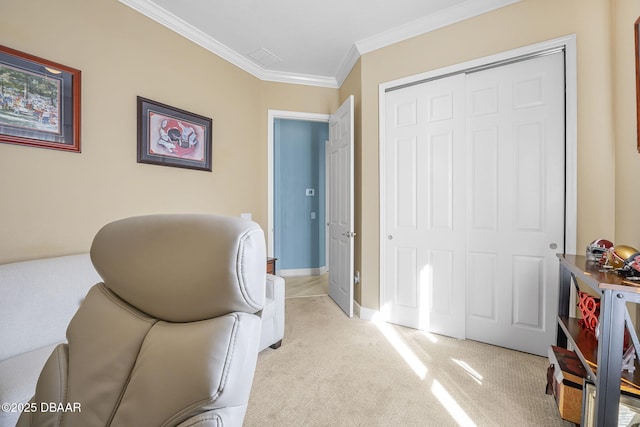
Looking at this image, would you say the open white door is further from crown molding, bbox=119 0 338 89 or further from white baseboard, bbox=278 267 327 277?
white baseboard, bbox=278 267 327 277

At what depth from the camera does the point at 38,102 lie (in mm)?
1674

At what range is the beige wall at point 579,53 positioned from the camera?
6.01 feet

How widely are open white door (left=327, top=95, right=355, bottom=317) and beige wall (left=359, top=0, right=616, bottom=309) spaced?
2.31 ft

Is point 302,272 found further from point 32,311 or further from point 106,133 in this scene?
point 32,311

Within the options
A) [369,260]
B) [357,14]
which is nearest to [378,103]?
[357,14]

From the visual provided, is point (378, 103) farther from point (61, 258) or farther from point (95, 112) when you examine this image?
point (61, 258)

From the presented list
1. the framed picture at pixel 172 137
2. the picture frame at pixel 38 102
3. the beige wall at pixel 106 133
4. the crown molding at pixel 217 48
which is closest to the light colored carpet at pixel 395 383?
the beige wall at pixel 106 133

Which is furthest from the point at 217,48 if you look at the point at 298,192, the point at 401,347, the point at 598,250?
the point at 598,250

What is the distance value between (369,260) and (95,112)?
2578mm

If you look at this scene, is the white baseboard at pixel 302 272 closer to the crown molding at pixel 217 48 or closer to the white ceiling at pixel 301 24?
the crown molding at pixel 217 48

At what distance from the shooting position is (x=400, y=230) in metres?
2.65

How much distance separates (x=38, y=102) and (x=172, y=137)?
855 millimetres

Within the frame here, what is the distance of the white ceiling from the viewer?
2244mm

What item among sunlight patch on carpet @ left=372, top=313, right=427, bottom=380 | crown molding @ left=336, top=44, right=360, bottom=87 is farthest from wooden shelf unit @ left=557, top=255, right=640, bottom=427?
crown molding @ left=336, top=44, right=360, bottom=87
